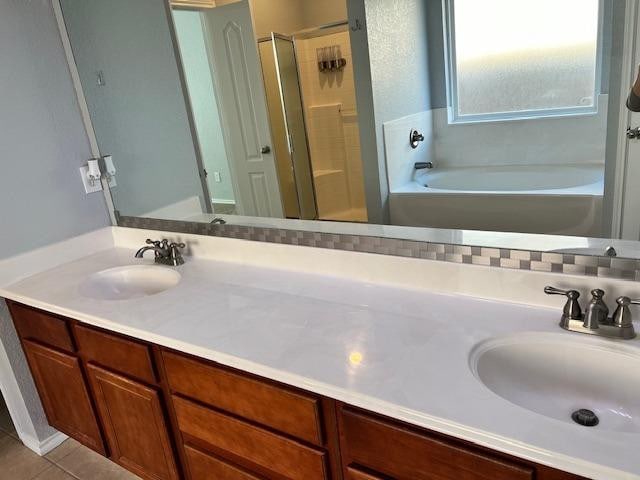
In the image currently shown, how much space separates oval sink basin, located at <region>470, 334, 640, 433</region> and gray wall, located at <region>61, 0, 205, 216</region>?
56.8 inches

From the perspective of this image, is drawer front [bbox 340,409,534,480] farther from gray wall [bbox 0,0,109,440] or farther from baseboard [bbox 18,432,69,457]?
baseboard [bbox 18,432,69,457]

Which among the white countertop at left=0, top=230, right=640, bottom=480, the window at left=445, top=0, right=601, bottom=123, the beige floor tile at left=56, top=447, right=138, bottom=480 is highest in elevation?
the window at left=445, top=0, right=601, bottom=123

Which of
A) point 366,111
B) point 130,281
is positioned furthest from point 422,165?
point 130,281

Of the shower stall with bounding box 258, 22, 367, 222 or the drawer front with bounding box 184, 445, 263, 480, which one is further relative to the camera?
the shower stall with bounding box 258, 22, 367, 222

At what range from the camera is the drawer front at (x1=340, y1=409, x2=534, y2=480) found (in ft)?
2.98

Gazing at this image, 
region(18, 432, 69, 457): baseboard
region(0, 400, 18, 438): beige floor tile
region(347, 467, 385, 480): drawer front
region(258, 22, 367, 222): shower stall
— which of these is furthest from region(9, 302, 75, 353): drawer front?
region(347, 467, 385, 480): drawer front

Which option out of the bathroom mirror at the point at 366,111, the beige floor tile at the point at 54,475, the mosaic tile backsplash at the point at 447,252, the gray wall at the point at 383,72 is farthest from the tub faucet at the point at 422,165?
the beige floor tile at the point at 54,475

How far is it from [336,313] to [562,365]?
0.59 meters

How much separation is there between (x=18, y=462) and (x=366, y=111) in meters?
2.19

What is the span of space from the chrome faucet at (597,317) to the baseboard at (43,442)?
88.3 inches

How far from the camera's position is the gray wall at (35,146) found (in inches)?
75.9

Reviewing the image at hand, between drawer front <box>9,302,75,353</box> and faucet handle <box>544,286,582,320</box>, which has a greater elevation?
faucet handle <box>544,286,582,320</box>

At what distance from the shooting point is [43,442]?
2.21 m

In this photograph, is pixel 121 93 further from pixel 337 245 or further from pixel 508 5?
pixel 508 5
